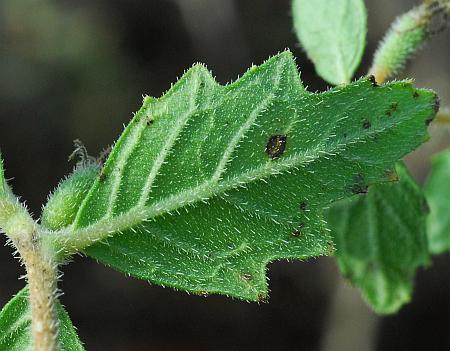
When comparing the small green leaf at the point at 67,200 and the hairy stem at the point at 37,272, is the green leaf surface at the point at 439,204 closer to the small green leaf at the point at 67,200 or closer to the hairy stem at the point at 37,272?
the small green leaf at the point at 67,200

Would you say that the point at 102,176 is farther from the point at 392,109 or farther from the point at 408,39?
the point at 408,39

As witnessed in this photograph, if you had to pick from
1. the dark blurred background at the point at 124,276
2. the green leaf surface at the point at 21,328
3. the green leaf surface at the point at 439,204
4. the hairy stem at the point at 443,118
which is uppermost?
the dark blurred background at the point at 124,276

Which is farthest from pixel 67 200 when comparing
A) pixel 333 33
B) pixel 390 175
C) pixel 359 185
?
pixel 333 33

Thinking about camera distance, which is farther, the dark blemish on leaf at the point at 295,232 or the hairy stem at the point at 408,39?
the hairy stem at the point at 408,39

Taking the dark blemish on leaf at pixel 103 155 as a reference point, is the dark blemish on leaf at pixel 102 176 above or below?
below

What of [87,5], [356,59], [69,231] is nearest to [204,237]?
[69,231]

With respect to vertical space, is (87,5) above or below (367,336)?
above

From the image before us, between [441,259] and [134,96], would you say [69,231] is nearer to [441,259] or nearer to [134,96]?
[134,96]

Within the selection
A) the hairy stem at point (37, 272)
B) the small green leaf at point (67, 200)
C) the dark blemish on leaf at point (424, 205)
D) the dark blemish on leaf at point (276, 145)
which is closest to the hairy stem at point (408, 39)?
the dark blemish on leaf at point (424, 205)
